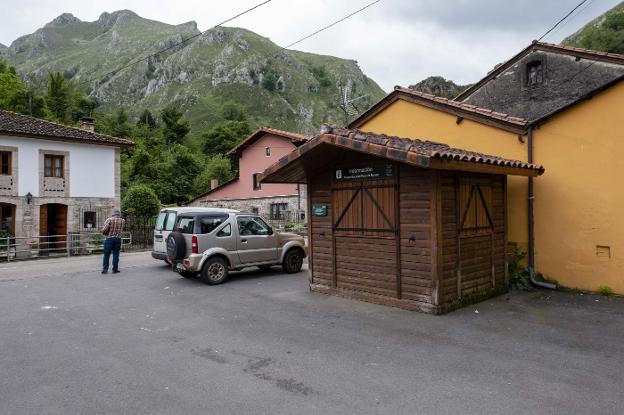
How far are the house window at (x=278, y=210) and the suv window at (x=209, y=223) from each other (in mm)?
17835

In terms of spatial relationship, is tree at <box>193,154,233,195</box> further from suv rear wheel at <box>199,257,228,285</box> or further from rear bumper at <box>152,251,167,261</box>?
suv rear wheel at <box>199,257,228,285</box>

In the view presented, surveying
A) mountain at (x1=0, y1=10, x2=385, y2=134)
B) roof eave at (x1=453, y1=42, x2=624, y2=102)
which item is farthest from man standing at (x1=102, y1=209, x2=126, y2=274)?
mountain at (x1=0, y1=10, x2=385, y2=134)

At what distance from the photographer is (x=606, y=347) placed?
5441mm

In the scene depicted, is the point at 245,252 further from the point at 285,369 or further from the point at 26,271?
the point at 26,271

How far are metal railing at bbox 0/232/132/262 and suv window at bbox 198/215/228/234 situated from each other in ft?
32.7

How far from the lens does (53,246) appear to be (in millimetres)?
20188

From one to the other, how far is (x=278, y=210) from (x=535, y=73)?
60.5 ft

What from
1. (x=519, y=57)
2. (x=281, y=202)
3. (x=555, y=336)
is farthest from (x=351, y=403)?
(x=281, y=202)

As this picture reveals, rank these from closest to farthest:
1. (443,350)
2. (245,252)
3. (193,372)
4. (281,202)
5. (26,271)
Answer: (193,372) < (443,350) < (245,252) < (26,271) < (281,202)

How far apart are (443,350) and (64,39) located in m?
220

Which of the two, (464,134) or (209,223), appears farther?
(464,134)

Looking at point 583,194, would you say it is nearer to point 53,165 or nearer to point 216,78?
point 53,165

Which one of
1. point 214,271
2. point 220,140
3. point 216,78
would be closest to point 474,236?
point 214,271

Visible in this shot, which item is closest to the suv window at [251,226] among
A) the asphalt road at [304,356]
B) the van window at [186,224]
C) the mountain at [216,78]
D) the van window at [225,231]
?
the van window at [225,231]
